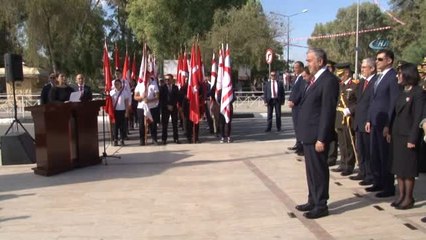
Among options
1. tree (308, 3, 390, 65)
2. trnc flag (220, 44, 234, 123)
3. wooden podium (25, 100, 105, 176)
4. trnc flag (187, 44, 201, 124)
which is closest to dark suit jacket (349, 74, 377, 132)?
wooden podium (25, 100, 105, 176)

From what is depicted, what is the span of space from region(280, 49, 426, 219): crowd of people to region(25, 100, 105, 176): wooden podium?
15.5ft

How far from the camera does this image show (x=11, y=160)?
11.5 metres

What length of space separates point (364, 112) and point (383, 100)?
52 cm

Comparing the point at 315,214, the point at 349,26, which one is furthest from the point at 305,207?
the point at 349,26

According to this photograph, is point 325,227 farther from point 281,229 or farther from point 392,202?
point 392,202

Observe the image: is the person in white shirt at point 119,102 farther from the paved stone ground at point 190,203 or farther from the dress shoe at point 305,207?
the dress shoe at point 305,207

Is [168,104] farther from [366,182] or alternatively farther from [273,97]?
[366,182]

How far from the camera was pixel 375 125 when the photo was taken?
781 centimetres

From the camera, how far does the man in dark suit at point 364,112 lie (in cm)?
823

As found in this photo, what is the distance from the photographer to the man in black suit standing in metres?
6.58

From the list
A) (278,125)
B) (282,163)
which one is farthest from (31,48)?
(282,163)

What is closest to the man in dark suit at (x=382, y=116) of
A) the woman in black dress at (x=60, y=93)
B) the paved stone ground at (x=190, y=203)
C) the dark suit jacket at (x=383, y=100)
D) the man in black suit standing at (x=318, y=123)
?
the dark suit jacket at (x=383, y=100)

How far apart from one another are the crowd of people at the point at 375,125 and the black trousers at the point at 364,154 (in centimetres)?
2

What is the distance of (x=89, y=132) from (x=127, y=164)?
1.03 m
